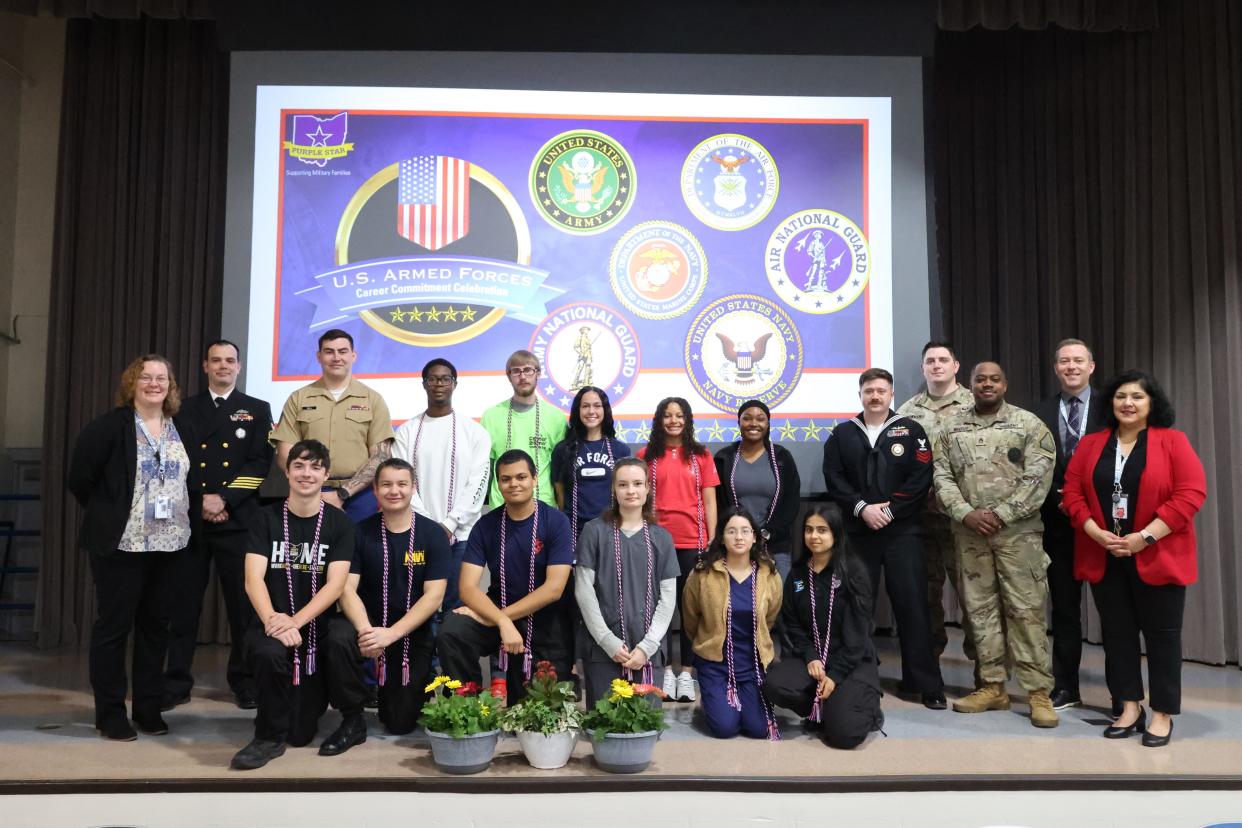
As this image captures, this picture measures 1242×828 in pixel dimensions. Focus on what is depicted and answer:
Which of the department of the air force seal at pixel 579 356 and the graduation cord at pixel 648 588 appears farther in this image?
the department of the air force seal at pixel 579 356

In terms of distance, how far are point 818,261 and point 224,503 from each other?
10.3 feet

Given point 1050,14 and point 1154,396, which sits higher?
point 1050,14

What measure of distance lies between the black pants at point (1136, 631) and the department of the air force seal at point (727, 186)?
2.49 metres

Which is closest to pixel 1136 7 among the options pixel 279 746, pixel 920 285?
pixel 920 285

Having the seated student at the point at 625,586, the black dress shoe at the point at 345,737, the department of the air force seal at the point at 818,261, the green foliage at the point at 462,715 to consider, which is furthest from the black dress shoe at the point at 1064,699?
the black dress shoe at the point at 345,737

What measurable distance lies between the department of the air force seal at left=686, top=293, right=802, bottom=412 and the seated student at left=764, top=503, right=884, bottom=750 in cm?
131

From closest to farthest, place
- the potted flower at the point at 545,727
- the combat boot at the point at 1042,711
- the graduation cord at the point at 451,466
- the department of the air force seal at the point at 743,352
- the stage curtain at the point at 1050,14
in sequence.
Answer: the potted flower at the point at 545,727 < the combat boot at the point at 1042,711 < the graduation cord at the point at 451,466 < the department of the air force seal at the point at 743,352 < the stage curtain at the point at 1050,14

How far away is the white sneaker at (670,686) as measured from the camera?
12.9 feet

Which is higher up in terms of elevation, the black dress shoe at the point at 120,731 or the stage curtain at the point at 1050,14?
the stage curtain at the point at 1050,14

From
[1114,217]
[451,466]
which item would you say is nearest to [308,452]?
[451,466]

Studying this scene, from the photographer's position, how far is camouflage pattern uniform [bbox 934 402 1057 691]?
3.68 meters

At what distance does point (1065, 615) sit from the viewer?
12.7ft

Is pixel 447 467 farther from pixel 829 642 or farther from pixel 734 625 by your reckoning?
pixel 829 642

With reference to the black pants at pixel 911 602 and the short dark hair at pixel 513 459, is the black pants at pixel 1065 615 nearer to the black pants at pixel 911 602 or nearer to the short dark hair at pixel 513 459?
the black pants at pixel 911 602
